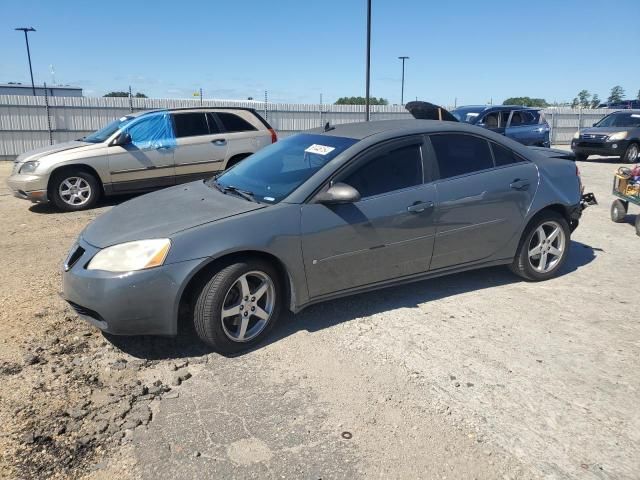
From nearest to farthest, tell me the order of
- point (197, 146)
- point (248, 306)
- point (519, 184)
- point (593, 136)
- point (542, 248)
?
point (248, 306)
point (519, 184)
point (542, 248)
point (197, 146)
point (593, 136)

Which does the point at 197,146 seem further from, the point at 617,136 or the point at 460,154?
the point at 617,136

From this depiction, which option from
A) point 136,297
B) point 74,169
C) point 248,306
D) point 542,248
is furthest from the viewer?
point 74,169

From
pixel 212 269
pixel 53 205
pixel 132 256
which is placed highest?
pixel 132 256

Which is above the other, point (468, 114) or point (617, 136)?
point (468, 114)

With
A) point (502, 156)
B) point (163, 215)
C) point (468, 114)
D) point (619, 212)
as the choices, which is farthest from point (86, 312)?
point (468, 114)

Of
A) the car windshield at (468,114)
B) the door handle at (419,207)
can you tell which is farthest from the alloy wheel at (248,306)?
the car windshield at (468,114)

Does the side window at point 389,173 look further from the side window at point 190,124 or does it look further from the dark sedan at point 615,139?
the dark sedan at point 615,139

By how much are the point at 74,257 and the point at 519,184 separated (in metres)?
3.75

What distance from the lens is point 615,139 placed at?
1566cm

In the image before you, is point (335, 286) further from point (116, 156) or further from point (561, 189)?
point (116, 156)

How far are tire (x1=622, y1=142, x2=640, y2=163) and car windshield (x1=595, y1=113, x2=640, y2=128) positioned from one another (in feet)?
2.25

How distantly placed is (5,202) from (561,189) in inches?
363

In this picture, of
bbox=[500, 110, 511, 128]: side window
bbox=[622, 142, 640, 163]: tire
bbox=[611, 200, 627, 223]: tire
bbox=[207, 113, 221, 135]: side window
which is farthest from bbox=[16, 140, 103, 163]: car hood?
bbox=[622, 142, 640, 163]: tire

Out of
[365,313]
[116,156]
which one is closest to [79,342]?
[365,313]
